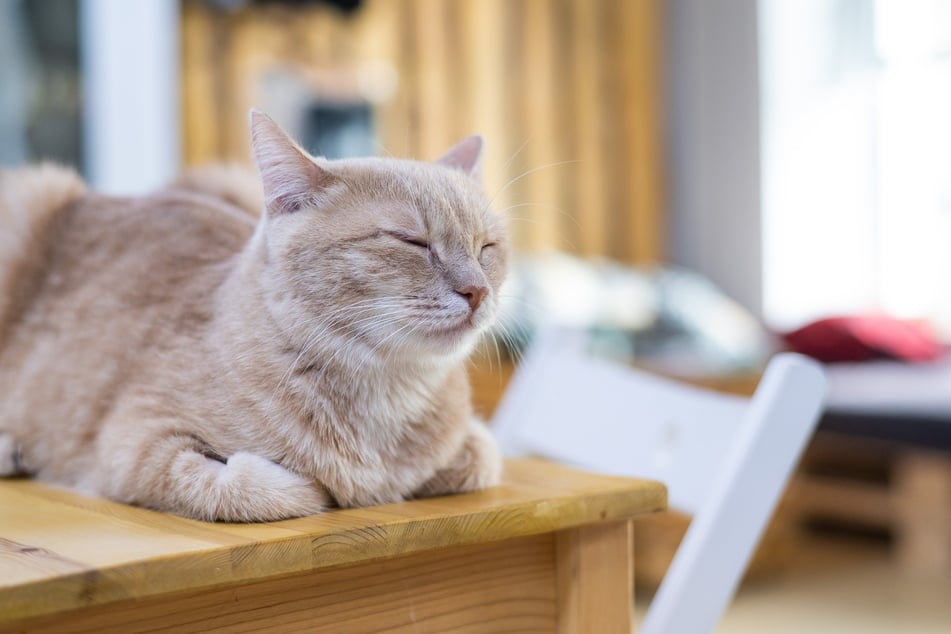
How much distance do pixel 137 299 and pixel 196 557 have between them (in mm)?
442

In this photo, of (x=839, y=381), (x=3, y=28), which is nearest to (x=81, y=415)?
(x=3, y=28)

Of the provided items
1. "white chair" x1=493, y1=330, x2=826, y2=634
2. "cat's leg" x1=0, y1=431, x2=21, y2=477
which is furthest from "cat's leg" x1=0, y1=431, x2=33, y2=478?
"white chair" x1=493, y1=330, x2=826, y2=634

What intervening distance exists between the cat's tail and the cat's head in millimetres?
365

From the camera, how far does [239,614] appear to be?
25.7 inches

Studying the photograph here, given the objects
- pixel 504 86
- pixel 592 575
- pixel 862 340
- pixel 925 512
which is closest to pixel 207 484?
pixel 592 575

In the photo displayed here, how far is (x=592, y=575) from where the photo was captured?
82 centimetres

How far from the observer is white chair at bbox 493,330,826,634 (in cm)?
82

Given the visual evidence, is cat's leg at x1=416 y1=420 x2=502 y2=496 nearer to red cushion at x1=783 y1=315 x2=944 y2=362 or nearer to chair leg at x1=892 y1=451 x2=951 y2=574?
chair leg at x1=892 y1=451 x2=951 y2=574

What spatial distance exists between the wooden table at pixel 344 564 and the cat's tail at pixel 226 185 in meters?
0.42

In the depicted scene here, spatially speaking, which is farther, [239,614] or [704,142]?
[704,142]

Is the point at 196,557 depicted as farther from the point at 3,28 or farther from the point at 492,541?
the point at 3,28

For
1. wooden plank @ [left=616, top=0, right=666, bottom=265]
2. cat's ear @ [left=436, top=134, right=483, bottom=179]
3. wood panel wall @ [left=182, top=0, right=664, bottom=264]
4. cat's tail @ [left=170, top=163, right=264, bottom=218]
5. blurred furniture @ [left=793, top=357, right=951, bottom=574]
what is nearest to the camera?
cat's ear @ [left=436, top=134, right=483, bottom=179]

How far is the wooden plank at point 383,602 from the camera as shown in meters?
0.62

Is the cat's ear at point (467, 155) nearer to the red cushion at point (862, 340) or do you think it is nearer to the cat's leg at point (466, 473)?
the cat's leg at point (466, 473)
